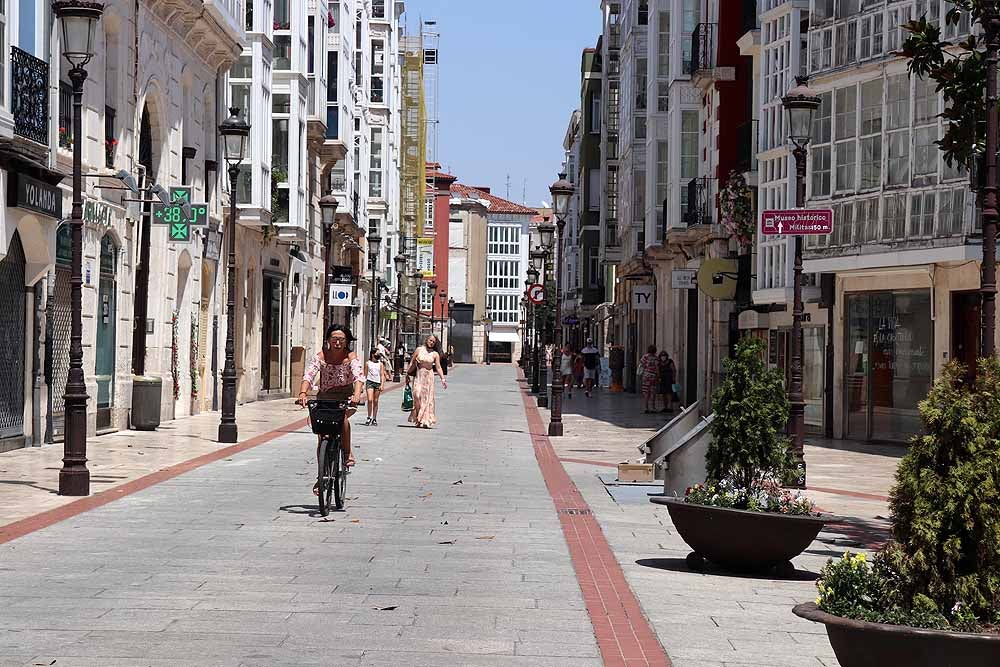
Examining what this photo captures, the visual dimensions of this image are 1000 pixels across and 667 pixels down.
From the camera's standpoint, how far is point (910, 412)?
88.8ft

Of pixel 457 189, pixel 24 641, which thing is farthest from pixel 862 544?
pixel 457 189

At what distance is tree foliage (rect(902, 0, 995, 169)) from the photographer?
1313cm

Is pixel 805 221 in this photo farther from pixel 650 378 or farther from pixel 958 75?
pixel 650 378

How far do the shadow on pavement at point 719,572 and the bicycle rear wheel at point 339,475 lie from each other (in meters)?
3.97

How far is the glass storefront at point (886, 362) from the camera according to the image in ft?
88.8

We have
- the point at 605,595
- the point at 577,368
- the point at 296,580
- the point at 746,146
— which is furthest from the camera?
the point at 577,368

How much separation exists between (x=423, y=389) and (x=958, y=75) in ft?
58.1

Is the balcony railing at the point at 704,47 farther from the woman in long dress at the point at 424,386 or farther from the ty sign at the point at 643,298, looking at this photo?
the woman in long dress at the point at 424,386

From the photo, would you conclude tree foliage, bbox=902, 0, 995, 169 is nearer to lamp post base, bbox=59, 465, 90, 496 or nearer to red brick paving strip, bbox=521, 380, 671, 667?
red brick paving strip, bbox=521, 380, 671, 667

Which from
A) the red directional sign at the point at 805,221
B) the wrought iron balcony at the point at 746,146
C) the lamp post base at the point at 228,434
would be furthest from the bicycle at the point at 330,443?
the wrought iron balcony at the point at 746,146

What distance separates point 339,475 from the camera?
47.8 feet

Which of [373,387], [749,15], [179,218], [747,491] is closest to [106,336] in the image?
[179,218]

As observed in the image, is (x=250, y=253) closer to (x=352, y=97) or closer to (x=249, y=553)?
(x=352, y=97)

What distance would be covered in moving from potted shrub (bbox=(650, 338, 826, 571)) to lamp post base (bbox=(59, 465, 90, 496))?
6745 millimetres
